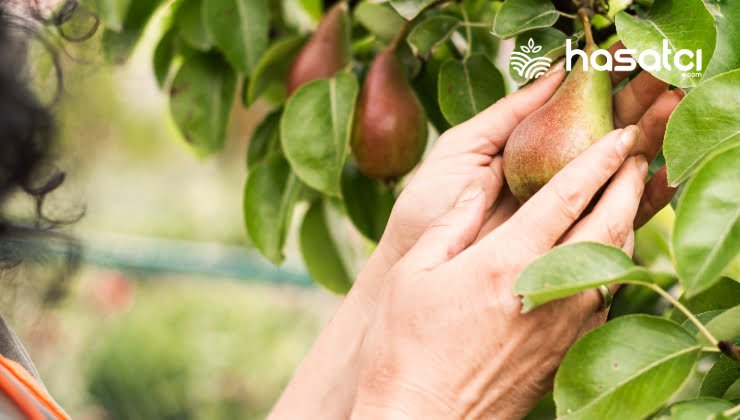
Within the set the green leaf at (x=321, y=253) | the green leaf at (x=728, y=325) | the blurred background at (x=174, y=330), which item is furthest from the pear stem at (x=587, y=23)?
the blurred background at (x=174, y=330)

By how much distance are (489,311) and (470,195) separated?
11cm

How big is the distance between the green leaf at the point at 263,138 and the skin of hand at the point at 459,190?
0.27 metres

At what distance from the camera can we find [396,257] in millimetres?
697

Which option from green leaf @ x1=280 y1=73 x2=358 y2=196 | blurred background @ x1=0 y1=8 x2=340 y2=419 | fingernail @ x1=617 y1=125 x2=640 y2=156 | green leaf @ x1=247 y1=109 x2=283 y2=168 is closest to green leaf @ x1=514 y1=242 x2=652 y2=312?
fingernail @ x1=617 y1=125 x2=640 y2=156

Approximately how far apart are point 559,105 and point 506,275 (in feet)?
0.42

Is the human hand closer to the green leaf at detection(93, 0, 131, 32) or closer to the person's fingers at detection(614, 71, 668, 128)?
the person's fingers at detection(614, 71, 668, 128)

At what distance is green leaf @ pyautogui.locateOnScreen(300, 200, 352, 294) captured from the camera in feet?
3.20

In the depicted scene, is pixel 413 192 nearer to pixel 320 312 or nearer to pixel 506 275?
pixel 506 275

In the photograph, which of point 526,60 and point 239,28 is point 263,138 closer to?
point 239,28

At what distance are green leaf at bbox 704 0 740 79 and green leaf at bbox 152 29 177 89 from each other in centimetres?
63

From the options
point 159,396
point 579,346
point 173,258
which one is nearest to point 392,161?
point 579,346

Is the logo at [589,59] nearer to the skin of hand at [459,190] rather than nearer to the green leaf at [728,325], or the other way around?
the skin of hand at [459,190]

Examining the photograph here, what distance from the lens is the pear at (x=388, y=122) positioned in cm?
77

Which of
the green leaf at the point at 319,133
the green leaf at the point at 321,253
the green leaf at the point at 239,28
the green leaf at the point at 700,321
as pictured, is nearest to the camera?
the green leaf at the point at 700,321
